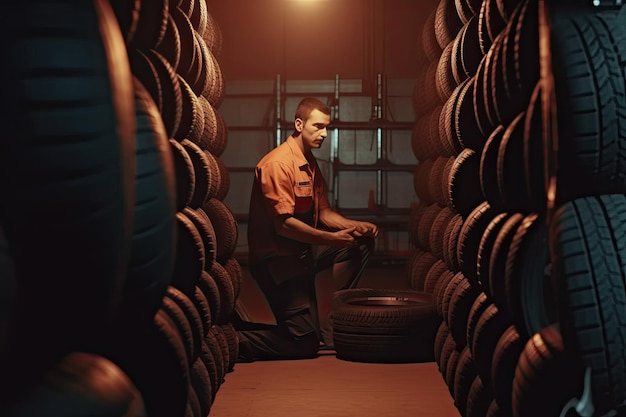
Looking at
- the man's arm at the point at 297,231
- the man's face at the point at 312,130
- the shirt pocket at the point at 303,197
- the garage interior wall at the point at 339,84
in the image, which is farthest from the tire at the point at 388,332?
the garage interior wall at the point at 339,84

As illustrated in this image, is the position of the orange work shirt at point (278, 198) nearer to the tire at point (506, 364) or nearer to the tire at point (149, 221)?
the tire at point (506, 364)

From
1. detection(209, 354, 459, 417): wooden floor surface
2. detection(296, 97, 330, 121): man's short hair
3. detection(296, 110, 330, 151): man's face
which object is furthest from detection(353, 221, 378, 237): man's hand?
detection(209, 354, 459, 417): wooden floor surface

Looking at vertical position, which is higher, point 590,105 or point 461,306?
point 590,105

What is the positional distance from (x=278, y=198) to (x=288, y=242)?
0.26 metres

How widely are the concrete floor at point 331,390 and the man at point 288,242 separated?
0.48ft

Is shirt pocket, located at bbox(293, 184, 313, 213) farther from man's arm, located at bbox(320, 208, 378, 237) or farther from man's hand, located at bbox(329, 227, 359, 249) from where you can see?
man's arm, located at bbox(320, 208, 378, 237)

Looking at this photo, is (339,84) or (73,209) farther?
(339,84)

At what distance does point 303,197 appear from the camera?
195 inches

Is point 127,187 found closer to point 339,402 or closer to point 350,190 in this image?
point 339,402

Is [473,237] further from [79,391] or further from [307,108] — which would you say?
[307,108]

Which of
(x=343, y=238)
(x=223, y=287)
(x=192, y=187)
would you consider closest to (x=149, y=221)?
(x=192, y=187)

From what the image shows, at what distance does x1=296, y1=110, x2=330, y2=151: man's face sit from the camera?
5.05m

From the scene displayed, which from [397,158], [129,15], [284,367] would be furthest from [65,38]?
[397,158]

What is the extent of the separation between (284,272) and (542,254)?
2.84 metres
